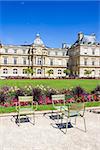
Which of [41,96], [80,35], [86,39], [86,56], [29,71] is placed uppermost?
[80,35]

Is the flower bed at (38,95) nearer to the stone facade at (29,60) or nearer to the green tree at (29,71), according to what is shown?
the green tree at (29,71)

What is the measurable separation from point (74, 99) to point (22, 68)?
1856 inches

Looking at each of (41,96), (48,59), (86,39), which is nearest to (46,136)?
(41,96)

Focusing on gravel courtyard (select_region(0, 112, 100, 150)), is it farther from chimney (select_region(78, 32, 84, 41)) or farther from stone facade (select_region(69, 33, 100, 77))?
chimney (select_region(78, 32, 84, 41))

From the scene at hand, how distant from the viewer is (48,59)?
58.1 m

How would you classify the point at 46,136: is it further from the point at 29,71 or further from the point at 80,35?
the point at 80,35

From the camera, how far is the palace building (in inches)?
2175

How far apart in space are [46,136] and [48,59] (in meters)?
53.4

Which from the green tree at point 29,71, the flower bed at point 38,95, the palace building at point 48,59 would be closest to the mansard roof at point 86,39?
the palace building at point 48,59

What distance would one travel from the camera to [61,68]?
Result: 195 ft

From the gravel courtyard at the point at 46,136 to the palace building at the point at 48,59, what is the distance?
48238 millimetres

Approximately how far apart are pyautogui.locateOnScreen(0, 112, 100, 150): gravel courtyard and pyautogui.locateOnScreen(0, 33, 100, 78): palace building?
158 ft

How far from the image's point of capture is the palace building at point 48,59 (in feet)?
181

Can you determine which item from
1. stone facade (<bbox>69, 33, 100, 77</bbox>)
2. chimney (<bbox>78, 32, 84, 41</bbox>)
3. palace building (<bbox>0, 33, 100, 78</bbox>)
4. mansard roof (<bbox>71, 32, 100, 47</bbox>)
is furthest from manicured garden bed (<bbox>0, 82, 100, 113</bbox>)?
chimney (<bbox>78, 32, 84, 41</bbox>)
